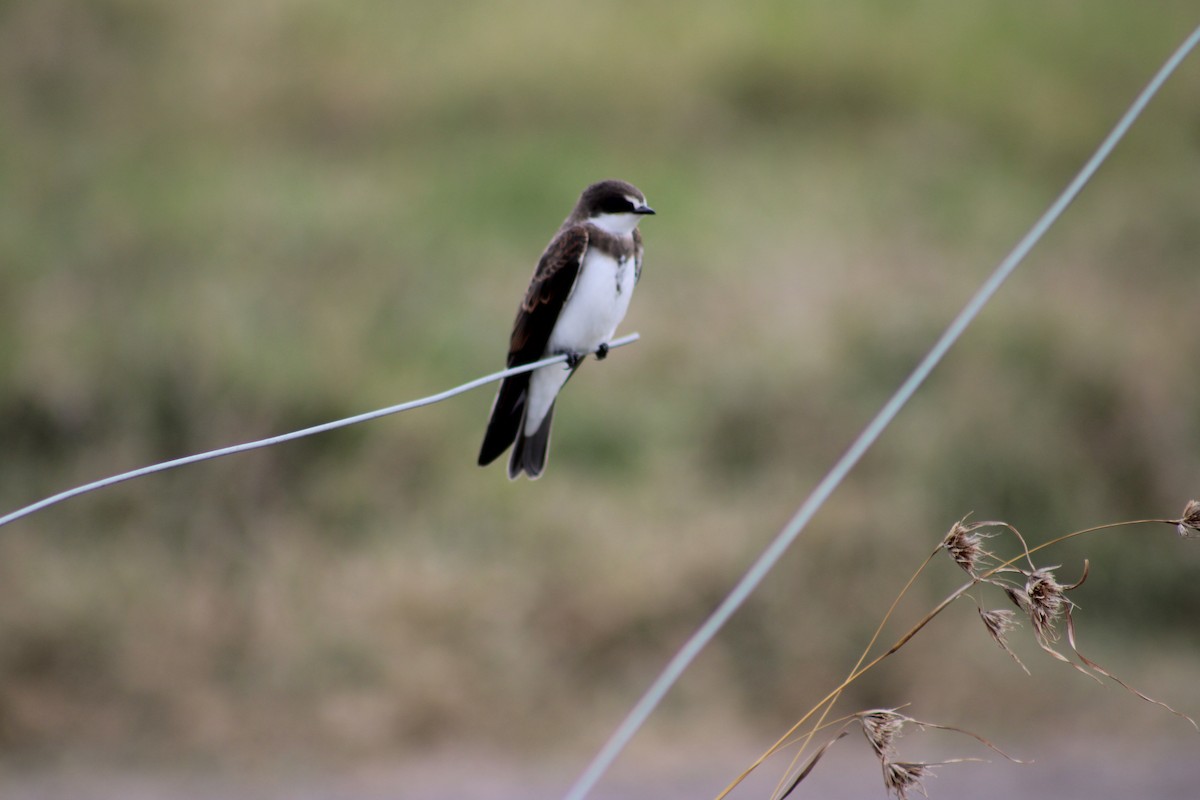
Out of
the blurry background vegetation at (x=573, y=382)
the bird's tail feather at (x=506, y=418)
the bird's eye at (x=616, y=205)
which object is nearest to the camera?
the bird's eye at (x=616, y=205)

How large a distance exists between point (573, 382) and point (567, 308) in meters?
5.83

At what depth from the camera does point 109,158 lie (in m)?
12.3

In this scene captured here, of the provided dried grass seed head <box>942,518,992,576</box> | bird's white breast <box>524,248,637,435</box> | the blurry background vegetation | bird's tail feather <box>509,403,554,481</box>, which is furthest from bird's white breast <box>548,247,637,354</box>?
the blurry background vegetation

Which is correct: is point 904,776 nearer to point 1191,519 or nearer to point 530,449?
point 1191,519

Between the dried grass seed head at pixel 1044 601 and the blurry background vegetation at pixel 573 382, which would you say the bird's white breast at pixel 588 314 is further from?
the blurry background vegetation at pixel 573 382

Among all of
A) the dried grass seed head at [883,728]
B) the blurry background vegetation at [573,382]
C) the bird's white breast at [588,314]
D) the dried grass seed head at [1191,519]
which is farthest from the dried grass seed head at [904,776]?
the blurry background vegetation at [573,382]

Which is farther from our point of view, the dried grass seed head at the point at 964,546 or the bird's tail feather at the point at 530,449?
the bird's tail feather at the point at 530,449

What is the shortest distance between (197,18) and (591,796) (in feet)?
31.3

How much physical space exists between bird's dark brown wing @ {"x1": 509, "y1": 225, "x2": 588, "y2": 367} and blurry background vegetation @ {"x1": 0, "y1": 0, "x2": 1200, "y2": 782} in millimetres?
4450

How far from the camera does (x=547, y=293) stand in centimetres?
354

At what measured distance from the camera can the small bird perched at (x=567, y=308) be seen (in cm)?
345

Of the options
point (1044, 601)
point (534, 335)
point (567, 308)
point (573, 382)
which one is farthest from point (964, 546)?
point (573, 382)

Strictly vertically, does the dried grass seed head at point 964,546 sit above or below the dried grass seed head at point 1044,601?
above

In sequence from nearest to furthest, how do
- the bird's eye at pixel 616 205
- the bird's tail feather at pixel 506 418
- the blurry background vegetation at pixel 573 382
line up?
the bird's eye at pixel 616 205 → the bird's tail feather at pixel 506 418 → the blurry background vegetation at pixel 573 382
